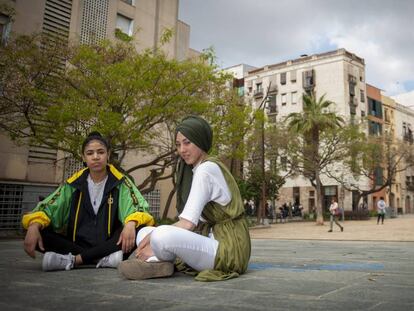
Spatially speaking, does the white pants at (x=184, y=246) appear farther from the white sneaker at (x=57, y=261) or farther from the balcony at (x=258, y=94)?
the balcony at (x=258, y=94)

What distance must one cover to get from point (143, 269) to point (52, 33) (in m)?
16.9

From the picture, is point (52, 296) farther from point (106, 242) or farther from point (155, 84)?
point (155, 84)

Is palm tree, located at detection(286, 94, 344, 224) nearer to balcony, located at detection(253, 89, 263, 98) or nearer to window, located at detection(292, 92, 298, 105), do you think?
window, located at detection(292, 92, 298, 105)

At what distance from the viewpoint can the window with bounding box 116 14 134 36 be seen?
929 inches

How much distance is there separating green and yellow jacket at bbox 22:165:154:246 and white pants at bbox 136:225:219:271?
903mm

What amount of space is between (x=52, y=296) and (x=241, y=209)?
170 centimetres

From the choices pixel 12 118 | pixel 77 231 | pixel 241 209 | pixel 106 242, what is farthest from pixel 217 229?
pixel 12 118

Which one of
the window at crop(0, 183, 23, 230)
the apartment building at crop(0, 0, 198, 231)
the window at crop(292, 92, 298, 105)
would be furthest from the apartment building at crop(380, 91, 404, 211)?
the window at crop(0, 183, 23, 230)

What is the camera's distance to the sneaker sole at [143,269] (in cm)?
340

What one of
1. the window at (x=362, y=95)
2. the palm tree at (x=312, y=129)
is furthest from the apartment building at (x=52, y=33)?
the window at (x=362, y=95)

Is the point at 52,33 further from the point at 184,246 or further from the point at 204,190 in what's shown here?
the point at 184,246

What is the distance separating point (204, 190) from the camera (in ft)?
10.9

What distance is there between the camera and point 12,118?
577 inches

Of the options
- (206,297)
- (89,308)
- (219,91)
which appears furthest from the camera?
(219,91)
